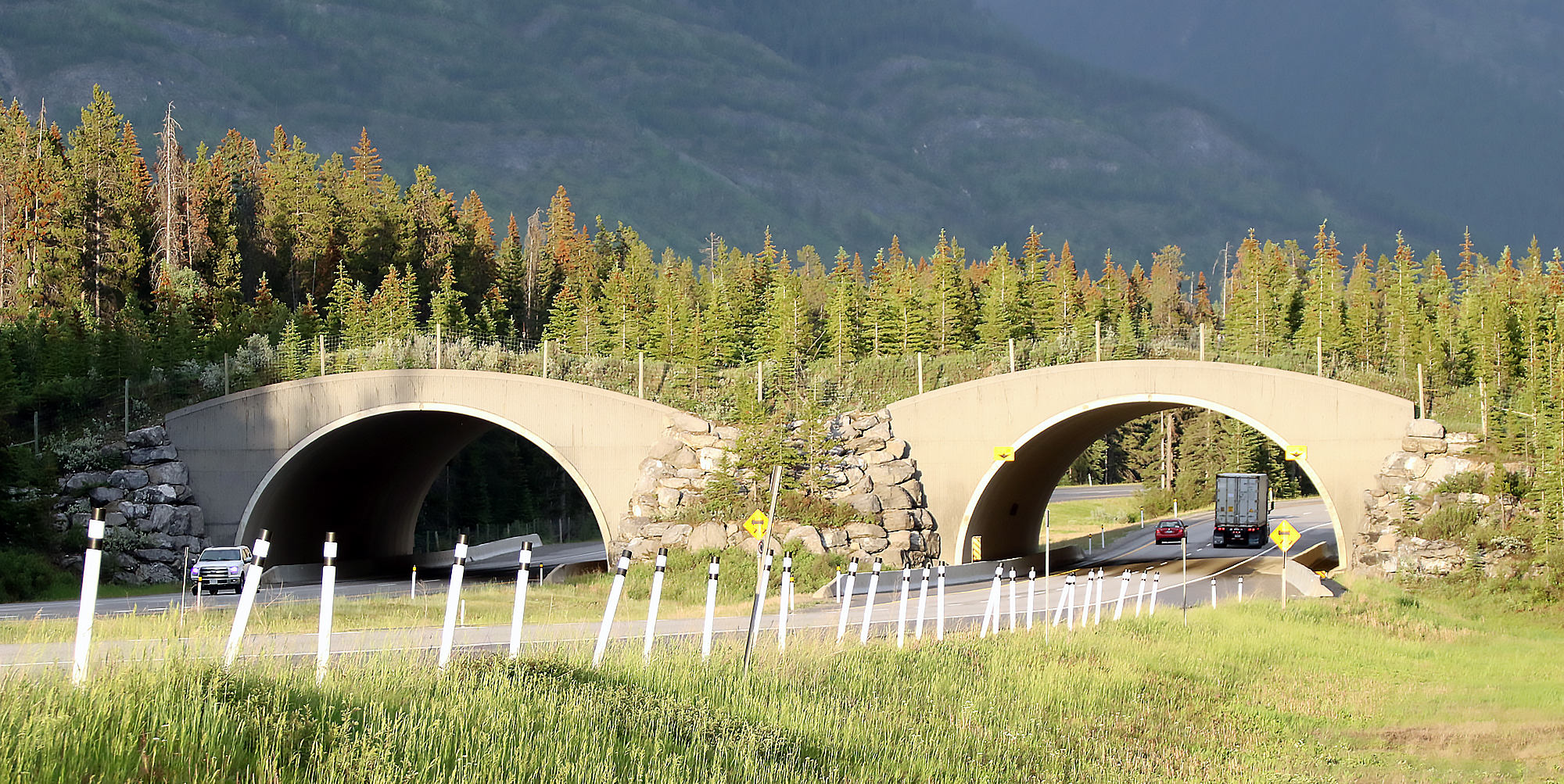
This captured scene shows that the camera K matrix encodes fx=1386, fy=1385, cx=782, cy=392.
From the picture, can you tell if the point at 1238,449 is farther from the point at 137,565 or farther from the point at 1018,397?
the point at 137,565

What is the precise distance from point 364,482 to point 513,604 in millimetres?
21191

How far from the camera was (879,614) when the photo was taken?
86.6 feet

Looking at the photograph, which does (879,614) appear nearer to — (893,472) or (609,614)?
(893,472)

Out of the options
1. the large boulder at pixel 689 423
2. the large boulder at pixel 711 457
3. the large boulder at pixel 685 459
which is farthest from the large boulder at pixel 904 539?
the large boulder at pixel 689 423

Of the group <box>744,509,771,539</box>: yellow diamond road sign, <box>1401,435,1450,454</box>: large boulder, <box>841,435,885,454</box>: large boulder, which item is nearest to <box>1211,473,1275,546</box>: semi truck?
<box>1401,435,1450,454</box>: large boulder

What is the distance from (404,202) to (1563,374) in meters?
78.6

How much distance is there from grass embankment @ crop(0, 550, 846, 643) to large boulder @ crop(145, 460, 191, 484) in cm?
771

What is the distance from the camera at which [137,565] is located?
37.8 m

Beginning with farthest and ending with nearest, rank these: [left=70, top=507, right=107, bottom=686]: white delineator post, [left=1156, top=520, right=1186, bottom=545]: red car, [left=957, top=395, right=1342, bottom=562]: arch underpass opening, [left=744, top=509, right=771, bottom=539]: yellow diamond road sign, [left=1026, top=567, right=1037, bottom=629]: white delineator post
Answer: [left=1156, top=520, right=1186, bottom=545]: red car → [left=957, top=395, right=1342, bottom=562]: arch underpass opening → [left=744, top=509, right=771, bottom=539]: yellow diamond road sign → [left=1026, top=567, right=1037, bottom=629]: white delineator post → [left=70, top=507, right=107, bottom=686]: white delineator post

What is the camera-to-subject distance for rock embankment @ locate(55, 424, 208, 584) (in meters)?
37.8

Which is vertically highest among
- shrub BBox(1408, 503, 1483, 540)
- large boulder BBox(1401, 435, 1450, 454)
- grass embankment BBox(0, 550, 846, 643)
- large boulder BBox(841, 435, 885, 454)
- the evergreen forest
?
the evergreen forest

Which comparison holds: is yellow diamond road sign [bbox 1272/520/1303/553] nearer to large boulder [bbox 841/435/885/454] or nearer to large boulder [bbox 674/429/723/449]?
large boulder [bbox 841/435/885/454]

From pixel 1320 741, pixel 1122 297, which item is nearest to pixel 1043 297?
pixel 1122 297

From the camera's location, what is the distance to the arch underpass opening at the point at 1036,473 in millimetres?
34781
